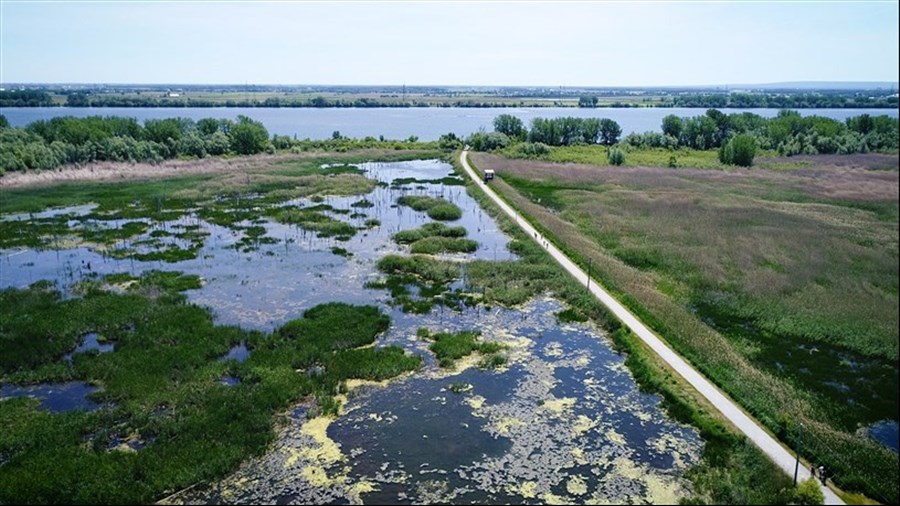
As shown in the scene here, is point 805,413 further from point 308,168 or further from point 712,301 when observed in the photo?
point 308,168

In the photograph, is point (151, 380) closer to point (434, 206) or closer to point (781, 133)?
point (434, 206)

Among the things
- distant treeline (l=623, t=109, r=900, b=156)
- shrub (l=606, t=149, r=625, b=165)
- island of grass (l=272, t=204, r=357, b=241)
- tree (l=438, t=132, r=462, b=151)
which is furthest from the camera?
tree (l=438, t=132, r=462, b=151)

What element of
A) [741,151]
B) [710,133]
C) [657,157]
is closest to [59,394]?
[741,151]

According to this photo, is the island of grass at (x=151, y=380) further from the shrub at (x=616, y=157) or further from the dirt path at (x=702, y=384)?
the shrub at (x=616, y=157)

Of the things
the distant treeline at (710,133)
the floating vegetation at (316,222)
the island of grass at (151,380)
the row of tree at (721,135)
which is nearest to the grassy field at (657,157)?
the row of tree at (721,135)

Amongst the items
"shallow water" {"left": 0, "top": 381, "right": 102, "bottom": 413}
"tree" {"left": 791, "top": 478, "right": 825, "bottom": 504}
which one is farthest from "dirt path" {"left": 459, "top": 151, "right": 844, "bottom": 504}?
"shallow water" {"left": 0, "top": 381, "right": 102, "bottom": 413}

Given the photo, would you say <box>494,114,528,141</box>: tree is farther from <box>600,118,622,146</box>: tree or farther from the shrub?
the shrub
